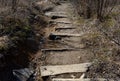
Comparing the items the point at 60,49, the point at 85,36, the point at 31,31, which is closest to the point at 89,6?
the point at 85,36

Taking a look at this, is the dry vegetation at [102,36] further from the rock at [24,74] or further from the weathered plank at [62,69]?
the rock at [24,74]

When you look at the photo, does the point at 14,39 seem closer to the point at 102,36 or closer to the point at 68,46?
the point at 68,46

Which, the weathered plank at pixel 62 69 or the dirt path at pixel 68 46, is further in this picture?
the dirt path at pixel 68 46

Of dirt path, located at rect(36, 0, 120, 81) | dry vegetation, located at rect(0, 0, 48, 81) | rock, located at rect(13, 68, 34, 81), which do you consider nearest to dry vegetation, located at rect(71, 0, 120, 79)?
dirt path, located at rect(36, 0, 120, 81)

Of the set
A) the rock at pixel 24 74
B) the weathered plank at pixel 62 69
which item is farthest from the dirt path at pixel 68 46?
the rock at pixel 24 74

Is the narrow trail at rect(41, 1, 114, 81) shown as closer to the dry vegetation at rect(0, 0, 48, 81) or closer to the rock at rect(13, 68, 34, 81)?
the rock at rect(13, 68, 34, 81)

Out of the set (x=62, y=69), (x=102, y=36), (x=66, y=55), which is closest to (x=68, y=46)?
(x=66, y=55)

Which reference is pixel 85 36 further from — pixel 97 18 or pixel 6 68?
pixel 6 68

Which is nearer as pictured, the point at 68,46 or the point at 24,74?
the point at 24,74
